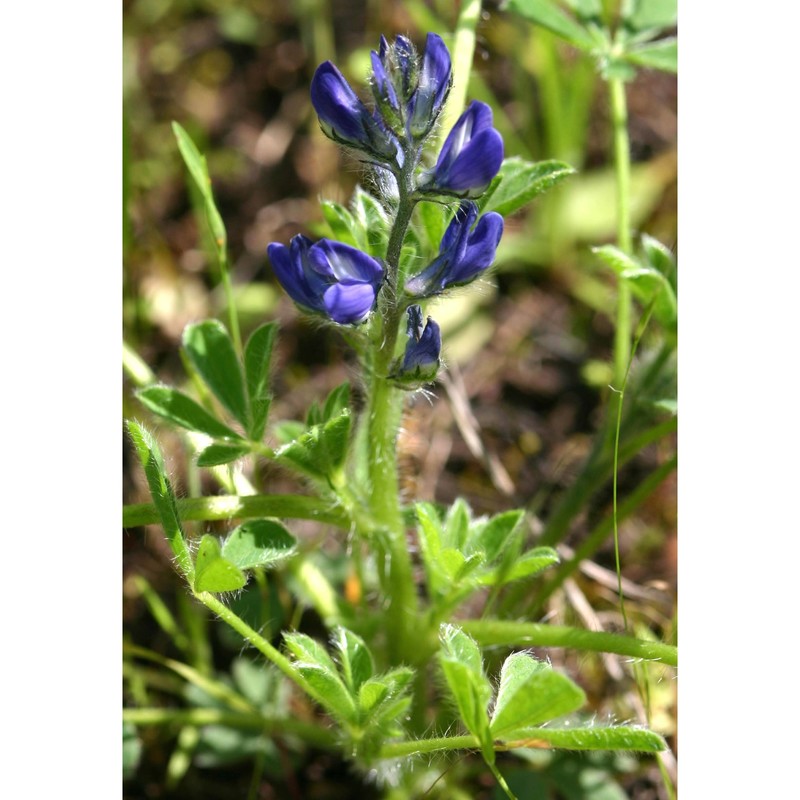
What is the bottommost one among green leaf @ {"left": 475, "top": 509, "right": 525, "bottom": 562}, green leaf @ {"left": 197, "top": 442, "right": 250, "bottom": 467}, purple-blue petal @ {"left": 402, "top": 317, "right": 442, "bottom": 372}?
green leaf @ {"left": 475, "top": 509, "right": 525, "bottom": 562}

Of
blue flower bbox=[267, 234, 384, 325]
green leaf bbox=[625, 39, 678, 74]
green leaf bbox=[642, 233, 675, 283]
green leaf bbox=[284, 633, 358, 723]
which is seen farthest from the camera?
green leaf bbox=[625, 39, 678, 74]

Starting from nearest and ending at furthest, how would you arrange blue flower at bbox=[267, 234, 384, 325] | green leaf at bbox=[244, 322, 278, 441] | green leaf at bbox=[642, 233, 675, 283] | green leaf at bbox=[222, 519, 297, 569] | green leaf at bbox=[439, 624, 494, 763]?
green leaf at bbox=[439, 624, 494, 763] → blue flower at bbox=[267, 234, 384, 325] → green leaf at bbox=[222, 519, 297, 569] → green leaf at bbox=[244, 322, 278, 441] → green leaf at bbox=[642, 233, 675, 283]

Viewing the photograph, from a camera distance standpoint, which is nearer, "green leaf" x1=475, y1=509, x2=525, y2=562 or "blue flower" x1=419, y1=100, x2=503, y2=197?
"blue flower" x1=419, y1=100, x2=503, y2=197

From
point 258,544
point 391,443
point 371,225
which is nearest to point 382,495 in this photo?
point 391,443

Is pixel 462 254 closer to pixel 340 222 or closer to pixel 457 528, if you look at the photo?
pixel 340 222

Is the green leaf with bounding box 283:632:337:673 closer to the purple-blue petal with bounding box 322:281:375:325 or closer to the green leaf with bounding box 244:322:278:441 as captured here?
the green leaf with bounding box 244:322:278:441

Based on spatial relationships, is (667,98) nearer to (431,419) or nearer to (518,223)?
(518,223)

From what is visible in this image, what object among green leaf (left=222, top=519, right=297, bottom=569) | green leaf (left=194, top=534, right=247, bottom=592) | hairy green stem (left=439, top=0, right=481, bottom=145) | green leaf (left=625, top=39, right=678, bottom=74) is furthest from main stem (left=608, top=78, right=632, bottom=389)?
green leaf (left=194, top=534, right=247, bottom=592)
